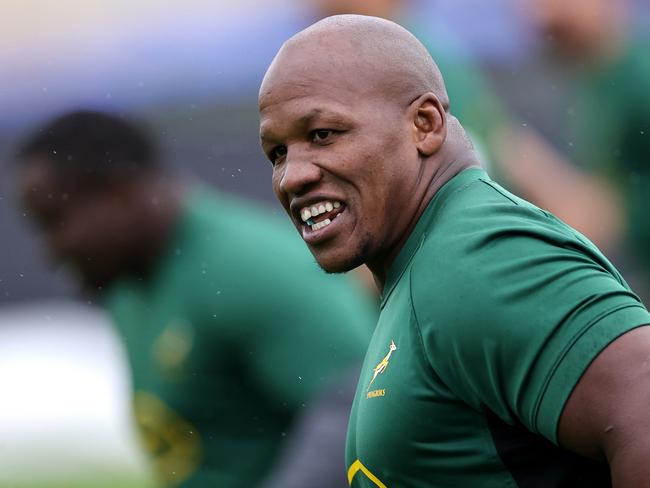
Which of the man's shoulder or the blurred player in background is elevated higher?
the man's shoulder

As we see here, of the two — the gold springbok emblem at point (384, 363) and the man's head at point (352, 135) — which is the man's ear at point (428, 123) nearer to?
the man's head at point (352, 135)

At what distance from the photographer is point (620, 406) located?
2.13 metres

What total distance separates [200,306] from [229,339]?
0.23 metres

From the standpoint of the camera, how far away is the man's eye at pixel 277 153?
2.64m

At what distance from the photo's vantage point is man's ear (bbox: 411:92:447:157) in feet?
8.55

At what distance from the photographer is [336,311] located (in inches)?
173

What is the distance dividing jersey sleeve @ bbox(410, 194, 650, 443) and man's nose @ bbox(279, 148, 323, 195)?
32 centimetres

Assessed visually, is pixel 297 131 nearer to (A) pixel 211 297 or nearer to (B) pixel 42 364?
(A) pixel 211 297

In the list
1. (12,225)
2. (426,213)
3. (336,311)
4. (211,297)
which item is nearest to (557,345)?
Answer: (426,213)

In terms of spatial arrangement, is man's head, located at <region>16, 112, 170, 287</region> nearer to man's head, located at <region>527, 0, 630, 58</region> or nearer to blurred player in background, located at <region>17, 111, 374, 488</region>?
blurred player in background, located at <region>17, 111, 374, 488</region>

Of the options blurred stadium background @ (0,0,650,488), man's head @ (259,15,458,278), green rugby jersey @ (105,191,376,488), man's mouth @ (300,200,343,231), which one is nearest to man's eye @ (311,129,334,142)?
man's head @ (259,15,458,278)

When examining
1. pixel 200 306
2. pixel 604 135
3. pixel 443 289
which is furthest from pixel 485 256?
pixel 604 135

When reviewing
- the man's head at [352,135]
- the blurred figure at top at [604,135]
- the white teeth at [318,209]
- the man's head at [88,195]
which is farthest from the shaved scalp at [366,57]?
the blurred figure at top at [604,135]

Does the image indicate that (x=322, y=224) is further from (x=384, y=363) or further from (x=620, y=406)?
(x=620, y=406)
